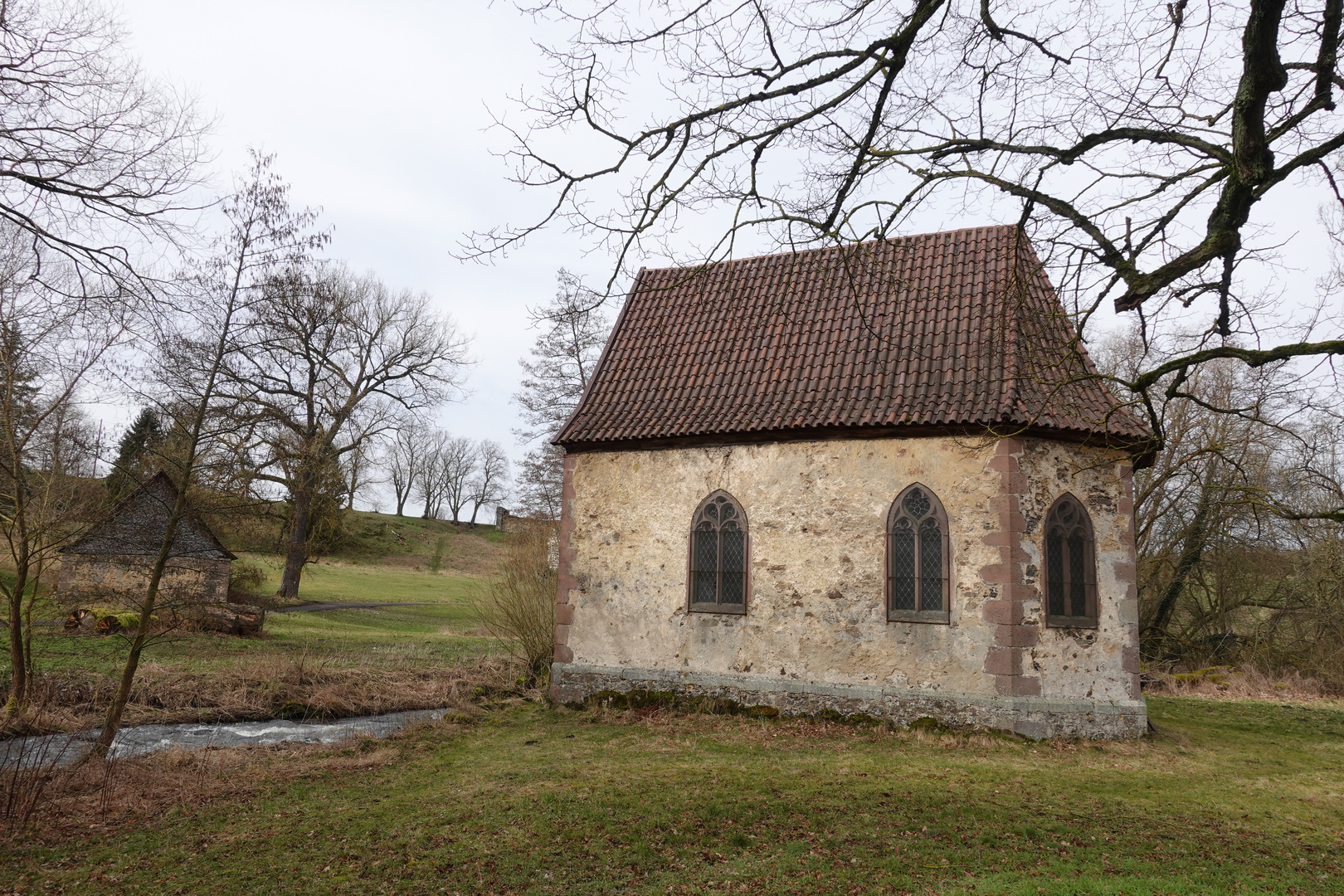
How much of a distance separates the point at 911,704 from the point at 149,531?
48.7 feet

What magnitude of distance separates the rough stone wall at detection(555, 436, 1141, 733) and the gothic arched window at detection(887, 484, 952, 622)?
0.12 m

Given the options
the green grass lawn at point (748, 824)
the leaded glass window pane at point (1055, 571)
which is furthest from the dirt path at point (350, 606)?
the leaded glass window pane at point (1055, 571)

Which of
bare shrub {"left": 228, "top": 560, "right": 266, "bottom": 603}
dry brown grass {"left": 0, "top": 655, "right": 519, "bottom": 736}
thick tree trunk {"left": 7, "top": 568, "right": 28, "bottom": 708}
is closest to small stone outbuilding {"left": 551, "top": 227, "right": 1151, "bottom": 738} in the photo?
dry brown grass {"left": 0, "top": 655, "right": 519, "bottom": 736}

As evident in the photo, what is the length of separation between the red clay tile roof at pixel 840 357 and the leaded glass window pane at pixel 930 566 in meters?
1.46

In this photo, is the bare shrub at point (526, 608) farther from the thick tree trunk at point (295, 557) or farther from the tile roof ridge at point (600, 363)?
the thick tree trunk at point (295, 557)

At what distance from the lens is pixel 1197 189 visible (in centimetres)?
582

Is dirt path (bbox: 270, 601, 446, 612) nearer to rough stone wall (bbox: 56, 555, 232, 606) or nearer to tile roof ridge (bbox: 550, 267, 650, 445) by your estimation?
rough stone wall (bbox: 56, 555, 232, 606)

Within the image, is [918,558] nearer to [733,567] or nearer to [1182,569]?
[733,567]

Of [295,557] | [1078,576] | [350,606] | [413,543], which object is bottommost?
[350,606]

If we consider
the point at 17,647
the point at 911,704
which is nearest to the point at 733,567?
the point at 911,704

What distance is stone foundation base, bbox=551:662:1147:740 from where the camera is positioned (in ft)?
36.2

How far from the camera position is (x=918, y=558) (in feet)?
38.8

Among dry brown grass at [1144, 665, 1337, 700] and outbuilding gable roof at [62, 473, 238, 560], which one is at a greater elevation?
outbuilding gable roof at [62, 473, 238, 560]

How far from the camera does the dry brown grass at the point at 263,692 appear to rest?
38.9ft
